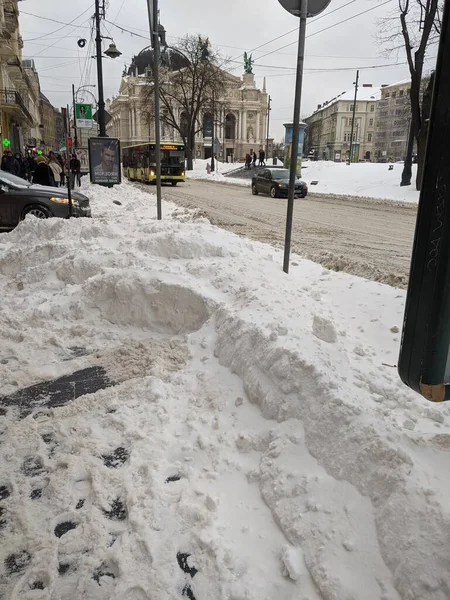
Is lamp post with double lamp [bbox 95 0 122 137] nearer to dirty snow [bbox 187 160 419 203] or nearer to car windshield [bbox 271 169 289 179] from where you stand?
→ car windshield [bbox 271 169 289 179]

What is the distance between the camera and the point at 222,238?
7.47 meters

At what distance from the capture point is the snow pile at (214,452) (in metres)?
2.17

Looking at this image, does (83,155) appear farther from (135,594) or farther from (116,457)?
(135,594)

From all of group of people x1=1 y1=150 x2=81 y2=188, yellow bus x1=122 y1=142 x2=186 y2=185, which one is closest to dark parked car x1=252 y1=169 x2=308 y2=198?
group of people x1=1 y1=150 x2=81 y2=188

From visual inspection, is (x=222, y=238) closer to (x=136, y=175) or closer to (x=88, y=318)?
(x=88, y=318)

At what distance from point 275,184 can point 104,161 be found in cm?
845

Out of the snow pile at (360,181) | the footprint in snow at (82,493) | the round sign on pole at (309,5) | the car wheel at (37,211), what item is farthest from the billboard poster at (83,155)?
the footprint in snow at (82,493)

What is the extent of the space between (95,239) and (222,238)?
194 cm

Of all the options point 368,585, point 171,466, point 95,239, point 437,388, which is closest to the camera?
point 437,388

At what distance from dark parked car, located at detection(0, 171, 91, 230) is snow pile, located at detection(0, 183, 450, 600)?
279 inches

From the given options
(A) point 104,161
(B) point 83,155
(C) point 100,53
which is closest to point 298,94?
(A) point 104,161

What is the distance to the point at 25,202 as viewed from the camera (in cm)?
1173

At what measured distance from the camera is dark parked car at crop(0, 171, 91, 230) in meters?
11.6

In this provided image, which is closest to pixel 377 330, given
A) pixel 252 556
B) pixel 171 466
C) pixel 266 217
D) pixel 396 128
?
pixel 171 466
